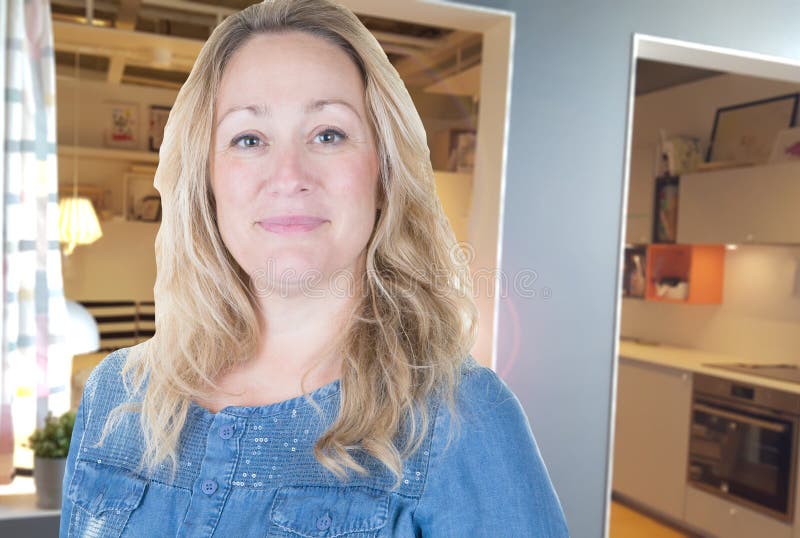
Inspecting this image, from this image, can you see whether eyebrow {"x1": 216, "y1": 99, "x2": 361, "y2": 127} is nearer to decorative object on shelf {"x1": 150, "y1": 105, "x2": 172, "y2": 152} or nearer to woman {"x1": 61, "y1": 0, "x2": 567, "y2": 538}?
woman {"x1": 61, "y1": 0, "x2": 567, "y2": 538}

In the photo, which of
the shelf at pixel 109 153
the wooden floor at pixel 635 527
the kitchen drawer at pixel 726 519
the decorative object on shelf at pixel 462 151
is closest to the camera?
the decorative object on shelf at pixel 462 151

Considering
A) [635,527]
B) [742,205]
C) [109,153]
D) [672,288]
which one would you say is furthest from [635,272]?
[109,153]

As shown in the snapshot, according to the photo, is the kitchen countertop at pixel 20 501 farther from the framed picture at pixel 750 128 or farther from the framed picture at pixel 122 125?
the framed picture at pixel 750 128

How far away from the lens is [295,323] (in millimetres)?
1173

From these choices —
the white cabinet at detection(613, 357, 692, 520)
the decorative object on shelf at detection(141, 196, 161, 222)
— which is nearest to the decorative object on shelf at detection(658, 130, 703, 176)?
the white cabinet at detection(613, 357, 692, 520)

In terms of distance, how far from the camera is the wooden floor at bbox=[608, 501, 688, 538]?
4422 millimetres

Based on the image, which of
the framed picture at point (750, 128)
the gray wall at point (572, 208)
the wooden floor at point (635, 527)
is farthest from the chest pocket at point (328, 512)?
the framed picture at point (750, 128)

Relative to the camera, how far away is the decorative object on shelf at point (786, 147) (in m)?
4.48

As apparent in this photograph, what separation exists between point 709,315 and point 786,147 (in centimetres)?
127

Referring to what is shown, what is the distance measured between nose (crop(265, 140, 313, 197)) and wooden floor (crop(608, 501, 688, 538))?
3966mm

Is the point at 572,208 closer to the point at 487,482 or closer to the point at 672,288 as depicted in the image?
the point at 487,482

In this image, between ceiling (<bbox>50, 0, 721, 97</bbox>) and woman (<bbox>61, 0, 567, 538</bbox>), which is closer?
woman (<bbox>61, 0, 567, 538</bbox>)

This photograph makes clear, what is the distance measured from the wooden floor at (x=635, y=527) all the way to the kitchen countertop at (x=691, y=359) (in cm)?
98

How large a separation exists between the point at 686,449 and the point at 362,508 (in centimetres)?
398
